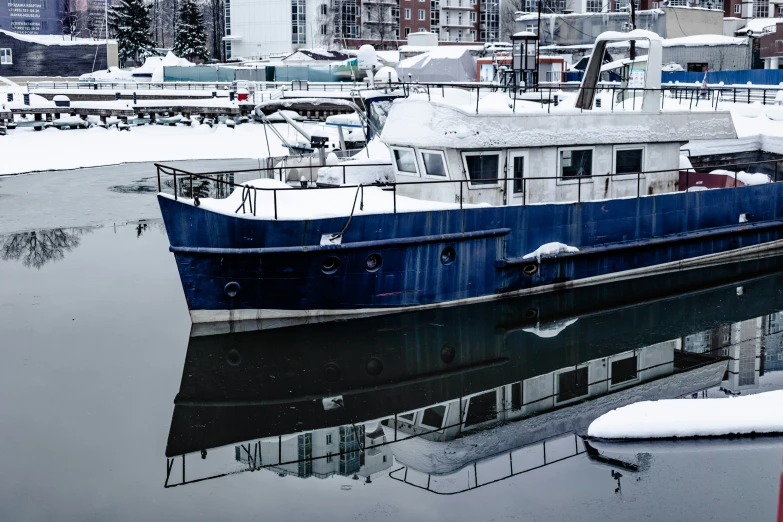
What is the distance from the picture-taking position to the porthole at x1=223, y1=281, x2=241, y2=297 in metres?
16.0

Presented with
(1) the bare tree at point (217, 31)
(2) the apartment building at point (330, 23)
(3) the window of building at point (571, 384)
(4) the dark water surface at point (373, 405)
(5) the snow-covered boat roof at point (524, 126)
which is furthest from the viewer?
(1) the bare tree at point (217, 31)

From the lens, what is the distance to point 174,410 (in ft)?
43.9

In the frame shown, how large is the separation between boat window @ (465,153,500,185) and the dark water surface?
7.78ft

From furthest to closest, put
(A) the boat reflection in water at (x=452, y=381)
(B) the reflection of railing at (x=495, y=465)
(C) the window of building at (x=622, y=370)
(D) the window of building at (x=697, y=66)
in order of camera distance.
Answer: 1. (D) the window of building at (x=697, y=66)
2. (C) the window of building at (x=622, y=370)
3. (A) the boat reflection in water at (x=452, y=381)
4. (B) the reflection of railing at (x=495, y=465)

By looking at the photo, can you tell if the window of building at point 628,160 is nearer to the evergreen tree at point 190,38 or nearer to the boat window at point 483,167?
the boat window at point 483,167

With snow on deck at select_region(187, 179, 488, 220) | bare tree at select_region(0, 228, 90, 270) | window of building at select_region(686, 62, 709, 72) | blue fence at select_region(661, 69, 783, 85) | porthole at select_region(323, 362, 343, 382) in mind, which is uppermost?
window of building at select_region(686, 62, 709, 72)

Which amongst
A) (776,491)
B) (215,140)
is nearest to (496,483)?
(776,491)

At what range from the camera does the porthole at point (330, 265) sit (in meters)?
16.1

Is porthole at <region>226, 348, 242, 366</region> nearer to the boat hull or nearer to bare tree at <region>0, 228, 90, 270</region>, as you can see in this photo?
the boat hull

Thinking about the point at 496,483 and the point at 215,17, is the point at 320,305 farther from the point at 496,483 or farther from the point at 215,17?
the point at 215,17

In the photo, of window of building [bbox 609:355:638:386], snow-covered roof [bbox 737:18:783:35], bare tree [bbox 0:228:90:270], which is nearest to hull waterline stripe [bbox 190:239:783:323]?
window of building [bbox 609:355:638:386]

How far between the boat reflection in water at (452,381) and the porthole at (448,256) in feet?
3.17

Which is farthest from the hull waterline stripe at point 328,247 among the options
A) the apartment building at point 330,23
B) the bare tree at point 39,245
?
the apartment building at point 330,23

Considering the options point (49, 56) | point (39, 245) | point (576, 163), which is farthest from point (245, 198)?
point (49, 56)
